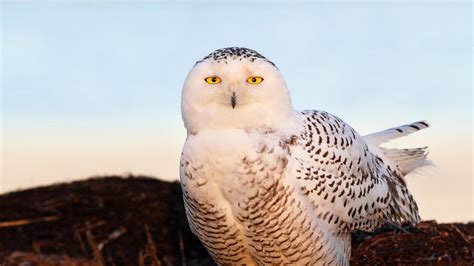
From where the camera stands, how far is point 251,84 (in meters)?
5.70

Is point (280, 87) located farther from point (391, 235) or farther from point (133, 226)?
point (133, 226)

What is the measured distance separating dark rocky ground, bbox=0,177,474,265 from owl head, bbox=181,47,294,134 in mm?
2214

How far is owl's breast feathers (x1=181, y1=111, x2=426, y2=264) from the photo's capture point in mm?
5781

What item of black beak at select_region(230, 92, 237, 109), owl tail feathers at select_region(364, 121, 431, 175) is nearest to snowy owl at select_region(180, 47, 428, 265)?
black beak at select_region(230, 92, 237, 109)

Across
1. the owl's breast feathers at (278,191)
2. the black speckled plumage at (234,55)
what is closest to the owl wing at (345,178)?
the owl's breast feathers at (278,191)

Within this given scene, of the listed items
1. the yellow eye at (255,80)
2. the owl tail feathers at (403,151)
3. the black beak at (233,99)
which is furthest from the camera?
the owl tail feathers at (403,151)

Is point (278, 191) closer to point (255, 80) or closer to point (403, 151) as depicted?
point (255, 80)

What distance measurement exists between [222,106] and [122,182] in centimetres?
598

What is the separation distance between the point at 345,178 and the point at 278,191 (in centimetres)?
75

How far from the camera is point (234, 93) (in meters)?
5.60

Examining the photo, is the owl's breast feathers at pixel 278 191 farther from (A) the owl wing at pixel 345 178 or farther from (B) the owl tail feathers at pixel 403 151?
(B) the owl tail feathers at pixel 403 151

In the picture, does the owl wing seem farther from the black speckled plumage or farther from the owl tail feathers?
the black speckled plumage

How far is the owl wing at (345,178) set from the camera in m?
6.02

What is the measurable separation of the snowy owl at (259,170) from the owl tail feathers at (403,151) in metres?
1.08
